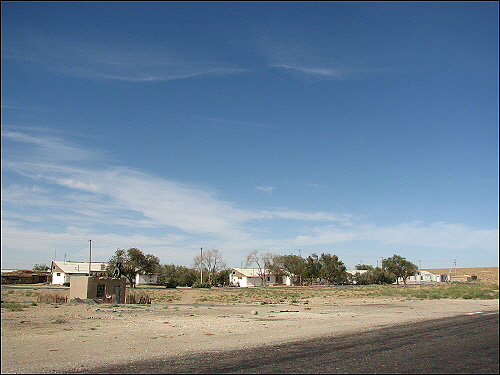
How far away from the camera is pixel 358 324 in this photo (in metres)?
22.8

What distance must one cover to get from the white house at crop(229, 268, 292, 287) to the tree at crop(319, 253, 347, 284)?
1172 centimetres

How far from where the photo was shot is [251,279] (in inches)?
4186

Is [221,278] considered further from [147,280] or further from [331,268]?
[331,268]

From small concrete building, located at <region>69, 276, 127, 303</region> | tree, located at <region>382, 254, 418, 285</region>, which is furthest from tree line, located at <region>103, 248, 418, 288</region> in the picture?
small concrete building, located at <region>69, 276, 127, 303</region>

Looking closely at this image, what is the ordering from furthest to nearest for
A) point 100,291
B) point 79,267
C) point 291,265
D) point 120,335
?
point 291,265 → point 79,267 → point 100,291 → point 120,335

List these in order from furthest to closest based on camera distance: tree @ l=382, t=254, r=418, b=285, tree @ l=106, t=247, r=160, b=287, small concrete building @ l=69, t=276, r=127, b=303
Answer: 1. tree @ l=382, t=254, r=418, b=285
2. tree @ l=106, t=247, r=160, b=287
3. small concrete building @ l=69, t=276, r=127, b=303

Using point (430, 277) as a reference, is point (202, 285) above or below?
below

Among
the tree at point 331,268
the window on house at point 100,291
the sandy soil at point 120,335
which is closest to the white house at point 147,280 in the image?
the tree at point 331,268

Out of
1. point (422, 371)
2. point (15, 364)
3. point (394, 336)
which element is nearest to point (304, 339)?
point (394, 336)

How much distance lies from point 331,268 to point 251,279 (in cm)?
2107

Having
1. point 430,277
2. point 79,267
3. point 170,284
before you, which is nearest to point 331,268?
point 170,284

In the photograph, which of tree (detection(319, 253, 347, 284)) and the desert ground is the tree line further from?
the desert ground

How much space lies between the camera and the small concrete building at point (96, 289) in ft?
108

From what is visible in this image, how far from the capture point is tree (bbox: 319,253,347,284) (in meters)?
99.2
